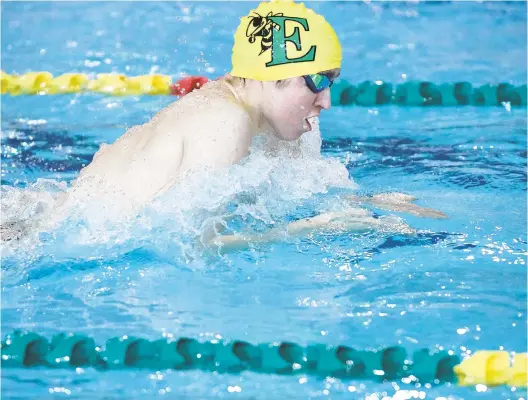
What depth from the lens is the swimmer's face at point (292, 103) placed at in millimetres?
3336

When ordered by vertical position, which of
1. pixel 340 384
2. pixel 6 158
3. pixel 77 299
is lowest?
pixel 340 384

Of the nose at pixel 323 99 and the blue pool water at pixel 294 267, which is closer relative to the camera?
the blue pool water at pixel 294 267

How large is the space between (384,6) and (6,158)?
3696 millimetres

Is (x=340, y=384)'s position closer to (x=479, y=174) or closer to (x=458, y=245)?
(x=458, y=245)

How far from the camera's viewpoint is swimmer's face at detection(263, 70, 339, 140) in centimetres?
334

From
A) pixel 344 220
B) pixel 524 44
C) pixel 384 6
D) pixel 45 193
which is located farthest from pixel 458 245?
pixel 384 6

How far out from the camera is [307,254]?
11.1 feet

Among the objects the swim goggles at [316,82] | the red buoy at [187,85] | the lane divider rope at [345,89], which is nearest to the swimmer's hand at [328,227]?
the swim goggles at [316,82]

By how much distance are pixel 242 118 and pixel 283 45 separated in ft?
1.16

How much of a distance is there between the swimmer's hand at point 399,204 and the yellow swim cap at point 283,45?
1.88ft

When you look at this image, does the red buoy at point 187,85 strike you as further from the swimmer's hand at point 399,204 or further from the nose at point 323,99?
the nose at point 323,99

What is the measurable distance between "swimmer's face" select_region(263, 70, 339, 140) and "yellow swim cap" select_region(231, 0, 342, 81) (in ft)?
0.11

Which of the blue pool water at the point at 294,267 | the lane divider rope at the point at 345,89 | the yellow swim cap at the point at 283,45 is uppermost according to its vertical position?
the yellow swim cap at the point at 283,45

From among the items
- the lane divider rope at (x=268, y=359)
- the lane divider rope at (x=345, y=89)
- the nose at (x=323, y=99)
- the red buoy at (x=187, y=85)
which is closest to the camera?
the lane divider rope at (x=268, y=359)
